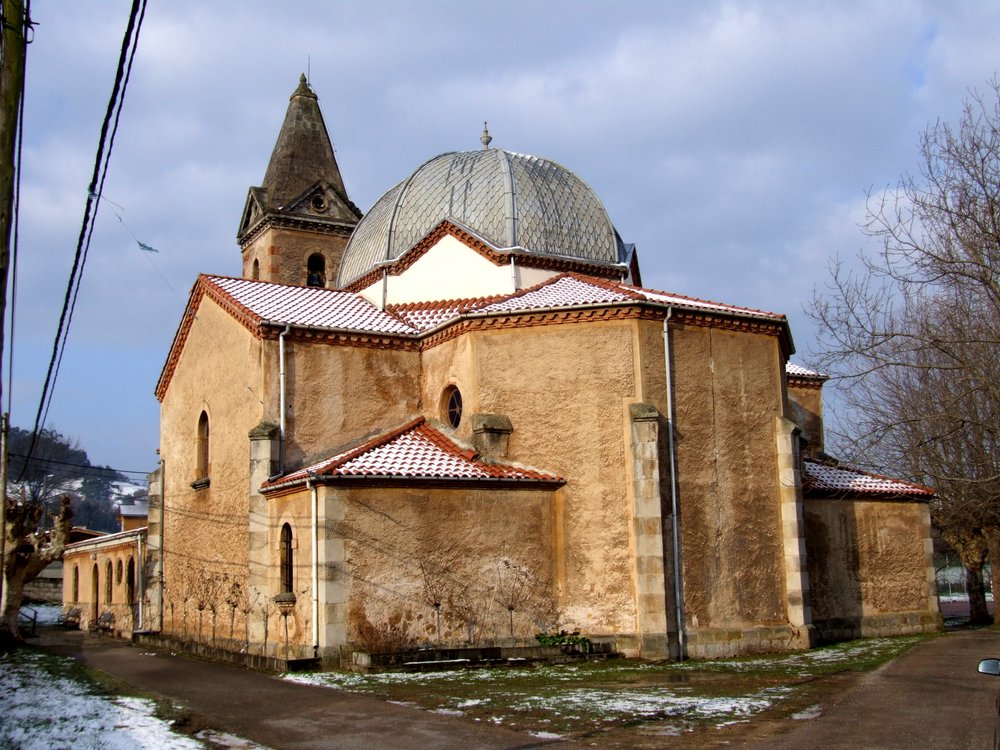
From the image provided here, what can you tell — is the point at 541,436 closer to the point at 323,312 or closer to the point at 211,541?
the point at 323,312

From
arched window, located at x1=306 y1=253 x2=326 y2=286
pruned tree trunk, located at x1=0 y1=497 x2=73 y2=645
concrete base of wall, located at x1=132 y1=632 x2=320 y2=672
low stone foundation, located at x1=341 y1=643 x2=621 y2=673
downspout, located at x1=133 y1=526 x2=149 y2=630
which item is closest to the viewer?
low stone foundation, located at x1=341 y1=643 x2=621 y2=673

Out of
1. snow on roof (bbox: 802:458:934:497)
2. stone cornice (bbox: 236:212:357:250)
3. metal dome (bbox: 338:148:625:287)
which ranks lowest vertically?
snow on roof (bbox: 802:458:934:497)

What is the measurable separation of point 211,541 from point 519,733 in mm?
13638

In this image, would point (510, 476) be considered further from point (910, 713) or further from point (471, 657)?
point (910, 713)

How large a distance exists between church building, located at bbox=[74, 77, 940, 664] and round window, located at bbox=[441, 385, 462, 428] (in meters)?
0.06

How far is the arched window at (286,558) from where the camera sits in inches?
716

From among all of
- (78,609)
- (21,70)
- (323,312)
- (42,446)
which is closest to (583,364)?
(323,312)

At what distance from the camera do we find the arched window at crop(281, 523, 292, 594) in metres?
18.2

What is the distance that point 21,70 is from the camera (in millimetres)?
8289

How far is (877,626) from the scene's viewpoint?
22203mm

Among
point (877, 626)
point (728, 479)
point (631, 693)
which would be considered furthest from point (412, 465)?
point (877, 626)

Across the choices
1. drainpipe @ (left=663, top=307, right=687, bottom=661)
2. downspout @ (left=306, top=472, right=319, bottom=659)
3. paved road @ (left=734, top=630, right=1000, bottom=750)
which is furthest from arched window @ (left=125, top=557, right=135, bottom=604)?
paved road @ (left=734, top=630, right=1000, bottom=750)

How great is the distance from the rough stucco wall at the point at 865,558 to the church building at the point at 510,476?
0.05m

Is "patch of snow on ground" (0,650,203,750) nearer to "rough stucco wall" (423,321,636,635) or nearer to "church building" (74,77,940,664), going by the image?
"church building" (74,77,940,664)
